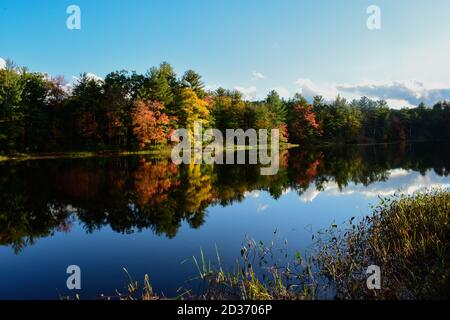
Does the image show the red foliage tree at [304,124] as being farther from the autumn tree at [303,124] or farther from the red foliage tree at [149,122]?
the red foliage tree at [149,122]

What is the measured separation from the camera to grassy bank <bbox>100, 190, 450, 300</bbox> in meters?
6.18

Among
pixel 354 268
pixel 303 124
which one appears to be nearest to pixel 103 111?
pixel 303 124

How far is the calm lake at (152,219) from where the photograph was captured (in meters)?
8.09

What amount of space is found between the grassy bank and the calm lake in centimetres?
60

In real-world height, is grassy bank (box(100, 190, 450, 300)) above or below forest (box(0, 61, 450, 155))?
below

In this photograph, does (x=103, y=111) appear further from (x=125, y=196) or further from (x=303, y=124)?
(x=303, y=124)

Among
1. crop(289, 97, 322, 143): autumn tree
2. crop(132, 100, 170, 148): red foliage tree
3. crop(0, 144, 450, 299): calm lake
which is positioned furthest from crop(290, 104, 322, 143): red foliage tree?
crop(0, 144, 450, 299): calm lake

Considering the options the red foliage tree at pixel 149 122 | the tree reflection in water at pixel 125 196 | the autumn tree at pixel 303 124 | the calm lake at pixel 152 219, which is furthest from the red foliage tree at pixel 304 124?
the calm lake at pixel 152 219

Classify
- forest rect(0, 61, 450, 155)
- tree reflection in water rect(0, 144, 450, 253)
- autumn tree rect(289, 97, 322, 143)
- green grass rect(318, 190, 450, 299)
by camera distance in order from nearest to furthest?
green grass rect(318, 190, 450, 299) < tree reflection in water rect(0, 144, 450, 253) < forest rect(0, 61, 450, 155) < autumn tree rect(289, 97, 322, 143)

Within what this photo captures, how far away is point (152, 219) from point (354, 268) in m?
8.07

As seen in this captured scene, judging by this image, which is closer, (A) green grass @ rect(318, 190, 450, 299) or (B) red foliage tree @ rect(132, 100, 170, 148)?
(A) green grass @ rect(318, 190, 450, 299)

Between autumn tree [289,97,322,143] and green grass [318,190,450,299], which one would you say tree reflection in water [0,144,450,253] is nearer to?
green grass [318,190,450,299]

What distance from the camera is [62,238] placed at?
11.2m

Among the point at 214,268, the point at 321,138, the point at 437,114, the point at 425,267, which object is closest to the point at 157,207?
the point at 214,268
